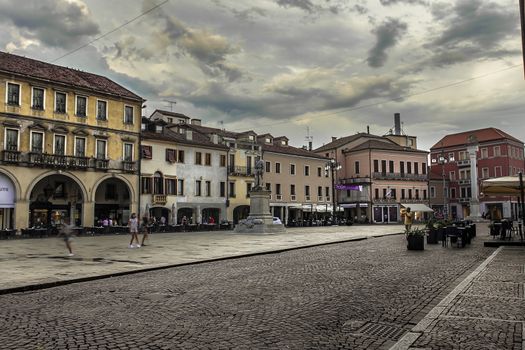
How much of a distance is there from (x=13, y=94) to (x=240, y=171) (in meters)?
25.2

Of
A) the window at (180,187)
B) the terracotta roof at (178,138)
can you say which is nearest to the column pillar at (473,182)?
the terracotta roof at (178,138)

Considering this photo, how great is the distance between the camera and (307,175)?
6291cm

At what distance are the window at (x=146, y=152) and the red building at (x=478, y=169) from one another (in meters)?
47.5

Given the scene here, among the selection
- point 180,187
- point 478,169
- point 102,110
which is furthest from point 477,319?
point 478,169

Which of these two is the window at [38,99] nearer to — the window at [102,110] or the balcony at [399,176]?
the window at [102,110]

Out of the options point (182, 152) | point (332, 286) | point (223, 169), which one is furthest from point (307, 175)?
point (332, 286)

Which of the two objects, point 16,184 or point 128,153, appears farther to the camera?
point 128,153

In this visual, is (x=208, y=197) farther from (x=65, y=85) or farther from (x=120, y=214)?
(x=65, y=85)

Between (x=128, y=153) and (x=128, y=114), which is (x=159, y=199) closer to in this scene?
(x=128, y=153)

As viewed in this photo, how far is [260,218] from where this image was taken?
3362 centimetres

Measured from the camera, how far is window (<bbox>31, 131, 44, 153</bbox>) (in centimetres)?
3688

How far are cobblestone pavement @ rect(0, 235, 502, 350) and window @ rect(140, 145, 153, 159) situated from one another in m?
33.9

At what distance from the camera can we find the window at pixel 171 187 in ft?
154

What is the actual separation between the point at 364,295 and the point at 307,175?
179 feet
